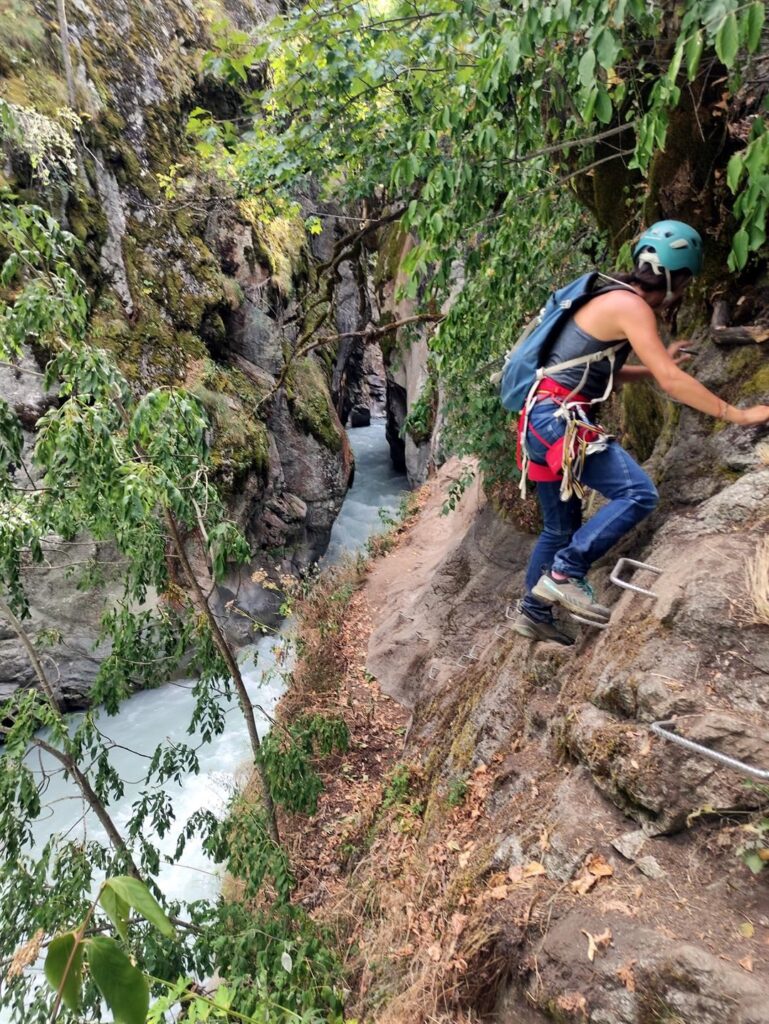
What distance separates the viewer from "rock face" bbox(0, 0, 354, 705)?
9.47m

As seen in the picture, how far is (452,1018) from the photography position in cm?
267

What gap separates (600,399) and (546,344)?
1.31 feet

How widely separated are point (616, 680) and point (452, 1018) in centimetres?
171

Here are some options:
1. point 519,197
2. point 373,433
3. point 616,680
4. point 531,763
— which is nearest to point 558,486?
point 616,680

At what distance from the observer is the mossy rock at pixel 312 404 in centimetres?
1382

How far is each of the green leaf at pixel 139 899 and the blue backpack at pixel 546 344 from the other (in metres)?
2.71

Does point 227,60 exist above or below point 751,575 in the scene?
above

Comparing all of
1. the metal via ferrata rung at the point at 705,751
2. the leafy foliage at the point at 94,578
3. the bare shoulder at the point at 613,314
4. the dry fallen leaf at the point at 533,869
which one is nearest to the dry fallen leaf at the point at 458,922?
the dry fallen leaf at the point at 533,869

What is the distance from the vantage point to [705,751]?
2.18m

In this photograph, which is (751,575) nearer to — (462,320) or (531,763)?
(531,763)

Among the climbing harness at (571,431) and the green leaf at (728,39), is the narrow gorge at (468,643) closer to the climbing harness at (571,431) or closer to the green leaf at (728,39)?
the green leaf at (728,39)

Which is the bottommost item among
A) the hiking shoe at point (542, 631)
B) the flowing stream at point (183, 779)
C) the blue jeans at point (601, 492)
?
the flowing stream at point (183, 779)

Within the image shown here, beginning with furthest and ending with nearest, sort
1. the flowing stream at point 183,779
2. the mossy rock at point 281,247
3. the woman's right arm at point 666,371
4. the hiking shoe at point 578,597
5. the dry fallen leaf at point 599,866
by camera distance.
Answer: the mossy rock at point 281,247
the flowing stream at point 183,779
the hiking shoe at point 578,597
the woman's right arm at point 666,371
the dry fallen leaf at point 599,866

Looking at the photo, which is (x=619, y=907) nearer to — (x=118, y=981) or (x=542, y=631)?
(x=542, y=631)
